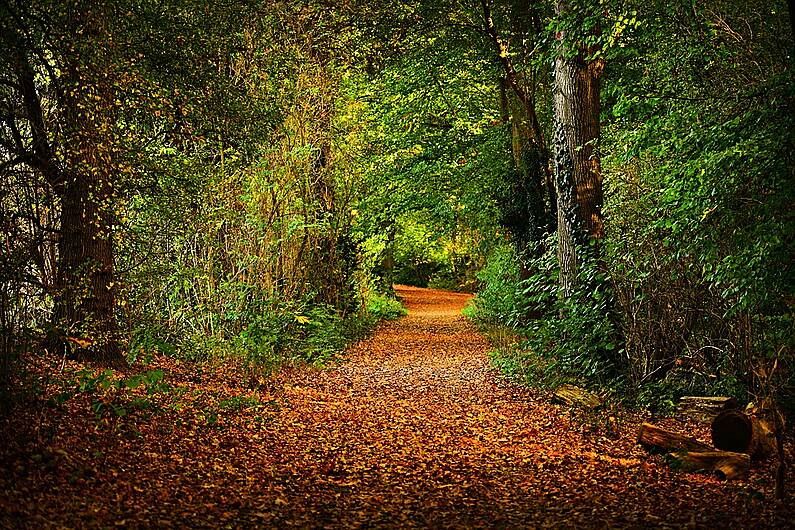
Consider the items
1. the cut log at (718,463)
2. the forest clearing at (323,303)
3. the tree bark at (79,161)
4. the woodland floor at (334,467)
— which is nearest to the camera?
the woodland floor at (334,467)

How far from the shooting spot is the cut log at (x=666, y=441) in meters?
5.92

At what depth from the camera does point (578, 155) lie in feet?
30.7

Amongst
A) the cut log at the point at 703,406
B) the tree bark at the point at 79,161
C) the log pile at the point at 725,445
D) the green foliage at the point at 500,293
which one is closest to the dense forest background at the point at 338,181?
the tree bark at the point at 79,161

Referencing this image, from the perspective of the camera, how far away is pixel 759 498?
491 cm

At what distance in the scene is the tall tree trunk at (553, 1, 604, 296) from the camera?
9273mm

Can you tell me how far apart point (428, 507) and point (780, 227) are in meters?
3.57

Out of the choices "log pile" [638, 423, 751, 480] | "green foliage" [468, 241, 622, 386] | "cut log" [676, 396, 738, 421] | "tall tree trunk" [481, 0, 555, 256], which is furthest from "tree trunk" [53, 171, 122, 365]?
"tall tree trunk" [481, 0, 555, 256]

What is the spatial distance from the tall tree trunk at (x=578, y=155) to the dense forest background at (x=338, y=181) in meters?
0.03

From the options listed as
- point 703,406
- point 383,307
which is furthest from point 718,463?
point 383,307

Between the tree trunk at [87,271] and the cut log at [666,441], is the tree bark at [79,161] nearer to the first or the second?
the tree trunk at [87,271]

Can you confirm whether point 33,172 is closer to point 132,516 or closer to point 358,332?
→ point 132,516

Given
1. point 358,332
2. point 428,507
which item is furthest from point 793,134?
point 358,332

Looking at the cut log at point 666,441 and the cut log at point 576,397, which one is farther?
the cut log at point 576,397

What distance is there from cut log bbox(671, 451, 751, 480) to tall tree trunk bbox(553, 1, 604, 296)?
150 inches
